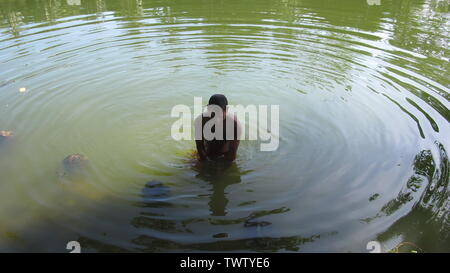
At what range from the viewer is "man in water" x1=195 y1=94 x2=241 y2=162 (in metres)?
4.52

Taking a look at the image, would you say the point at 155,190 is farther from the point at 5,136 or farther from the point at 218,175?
the point at 5,136

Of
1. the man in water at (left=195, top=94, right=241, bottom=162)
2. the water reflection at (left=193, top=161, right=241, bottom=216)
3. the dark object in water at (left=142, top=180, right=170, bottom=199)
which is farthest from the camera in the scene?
the water reflection at (left=193, top=161, right=241, bottom=216)

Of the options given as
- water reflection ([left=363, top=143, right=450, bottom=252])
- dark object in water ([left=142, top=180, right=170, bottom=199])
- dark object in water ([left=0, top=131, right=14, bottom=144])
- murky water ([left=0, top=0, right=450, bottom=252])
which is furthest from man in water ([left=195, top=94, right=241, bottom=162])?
dark object in water ([left=0, top=131, right=14, bottom=144])

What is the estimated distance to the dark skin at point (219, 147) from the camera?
4.99 metres

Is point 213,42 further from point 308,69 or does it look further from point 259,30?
point 308,69

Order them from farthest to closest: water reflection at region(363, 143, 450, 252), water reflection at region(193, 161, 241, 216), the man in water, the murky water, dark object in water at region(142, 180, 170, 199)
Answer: water reflection at region(193, 161, 241, 216), dark object in water at region(142, 180, 170, 199), the man in water, the murky water, water reflection at region(363, 143, 450, 252)

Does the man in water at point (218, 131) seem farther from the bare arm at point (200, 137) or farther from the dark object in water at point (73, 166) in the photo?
the dark object in water at point (73, 166)

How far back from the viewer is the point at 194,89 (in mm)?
8062

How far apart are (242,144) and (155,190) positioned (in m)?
1.82

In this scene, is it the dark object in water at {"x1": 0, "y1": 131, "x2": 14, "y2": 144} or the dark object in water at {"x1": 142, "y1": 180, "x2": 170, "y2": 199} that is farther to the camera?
the dark object in water at {"x1": 0, "y1": 131, "x2": 14, "y2": 144}

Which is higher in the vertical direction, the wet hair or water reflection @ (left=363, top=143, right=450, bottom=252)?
the wet hair

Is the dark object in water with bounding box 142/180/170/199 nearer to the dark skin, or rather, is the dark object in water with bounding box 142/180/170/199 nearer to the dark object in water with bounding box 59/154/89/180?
the dark skin

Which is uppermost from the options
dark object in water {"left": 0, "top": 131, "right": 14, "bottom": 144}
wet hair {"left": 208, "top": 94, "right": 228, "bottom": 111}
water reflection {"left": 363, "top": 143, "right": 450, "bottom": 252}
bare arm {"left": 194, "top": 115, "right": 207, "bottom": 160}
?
wet hair {"left": 208, "top": 94, "right": 228, "bottom": 111}

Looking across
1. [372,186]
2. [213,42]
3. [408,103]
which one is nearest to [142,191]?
[372,186]
